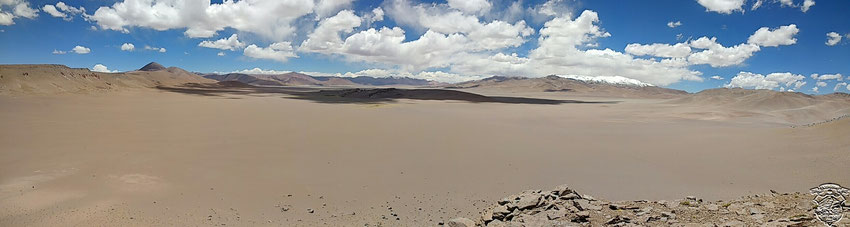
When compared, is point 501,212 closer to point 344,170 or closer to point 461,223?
point 461,223

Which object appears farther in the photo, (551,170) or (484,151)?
(484,151)

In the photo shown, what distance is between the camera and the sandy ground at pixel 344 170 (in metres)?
8.13

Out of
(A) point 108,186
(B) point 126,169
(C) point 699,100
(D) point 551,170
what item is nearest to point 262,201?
(A) point 108,186

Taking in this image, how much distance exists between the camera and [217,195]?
8891mm

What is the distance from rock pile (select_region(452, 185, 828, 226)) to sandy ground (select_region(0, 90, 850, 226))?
1771 millimetres

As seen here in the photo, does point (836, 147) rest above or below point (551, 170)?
above

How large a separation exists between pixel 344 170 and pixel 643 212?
24.6ft

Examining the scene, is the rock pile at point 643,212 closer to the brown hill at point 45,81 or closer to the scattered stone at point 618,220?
the scattered stone at point 618,220

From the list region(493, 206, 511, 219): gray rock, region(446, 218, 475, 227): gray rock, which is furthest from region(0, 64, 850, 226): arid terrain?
region(446, 218, 475, 227): gray rock

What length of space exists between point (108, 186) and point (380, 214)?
624 cm

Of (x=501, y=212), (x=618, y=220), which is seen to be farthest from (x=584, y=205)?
(x=501, y=212)

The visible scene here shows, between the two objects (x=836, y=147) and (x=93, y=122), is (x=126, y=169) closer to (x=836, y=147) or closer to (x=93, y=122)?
(x=93, y=122)

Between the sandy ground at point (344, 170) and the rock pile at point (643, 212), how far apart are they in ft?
5.81

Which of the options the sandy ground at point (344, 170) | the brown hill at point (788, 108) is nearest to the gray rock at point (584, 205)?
the sandy ground at point (344, 170)
